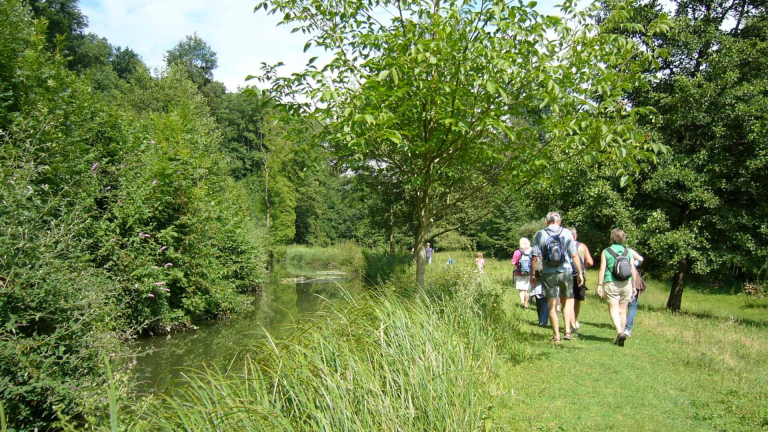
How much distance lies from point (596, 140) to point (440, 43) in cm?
204

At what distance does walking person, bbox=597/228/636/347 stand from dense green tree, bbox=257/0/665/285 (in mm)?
2020

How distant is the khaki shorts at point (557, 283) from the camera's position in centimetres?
685

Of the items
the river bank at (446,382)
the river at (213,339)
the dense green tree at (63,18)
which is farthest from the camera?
the dense green tree at (63,18)

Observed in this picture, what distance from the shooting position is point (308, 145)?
6586 millimetres

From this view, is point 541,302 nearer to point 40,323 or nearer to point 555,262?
point 555,262

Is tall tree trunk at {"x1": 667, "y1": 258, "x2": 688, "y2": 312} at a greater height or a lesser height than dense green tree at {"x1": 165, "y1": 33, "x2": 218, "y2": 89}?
lesser

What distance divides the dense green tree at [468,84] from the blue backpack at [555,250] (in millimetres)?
1130

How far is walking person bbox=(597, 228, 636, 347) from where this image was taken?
686 centimetres

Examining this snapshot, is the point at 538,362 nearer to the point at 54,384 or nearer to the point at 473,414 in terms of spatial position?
the point at 473,414

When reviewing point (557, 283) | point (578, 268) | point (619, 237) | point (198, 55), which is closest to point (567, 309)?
point (557, 283)

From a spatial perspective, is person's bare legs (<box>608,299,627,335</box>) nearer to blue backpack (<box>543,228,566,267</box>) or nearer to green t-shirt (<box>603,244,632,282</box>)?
green t-shirt (<box>603,244,632,282</box>)

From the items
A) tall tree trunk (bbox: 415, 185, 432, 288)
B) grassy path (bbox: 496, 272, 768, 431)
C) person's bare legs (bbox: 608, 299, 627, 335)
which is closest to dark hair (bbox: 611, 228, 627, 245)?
person's bare legs (bbox: 608, 299, 627, 335)

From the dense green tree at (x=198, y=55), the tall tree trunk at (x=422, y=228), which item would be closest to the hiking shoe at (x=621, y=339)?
the tall tree trunk at (x=422, y=228)

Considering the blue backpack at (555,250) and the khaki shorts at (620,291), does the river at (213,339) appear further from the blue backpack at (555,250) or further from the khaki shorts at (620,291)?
the khaki shorts at (620,291)
